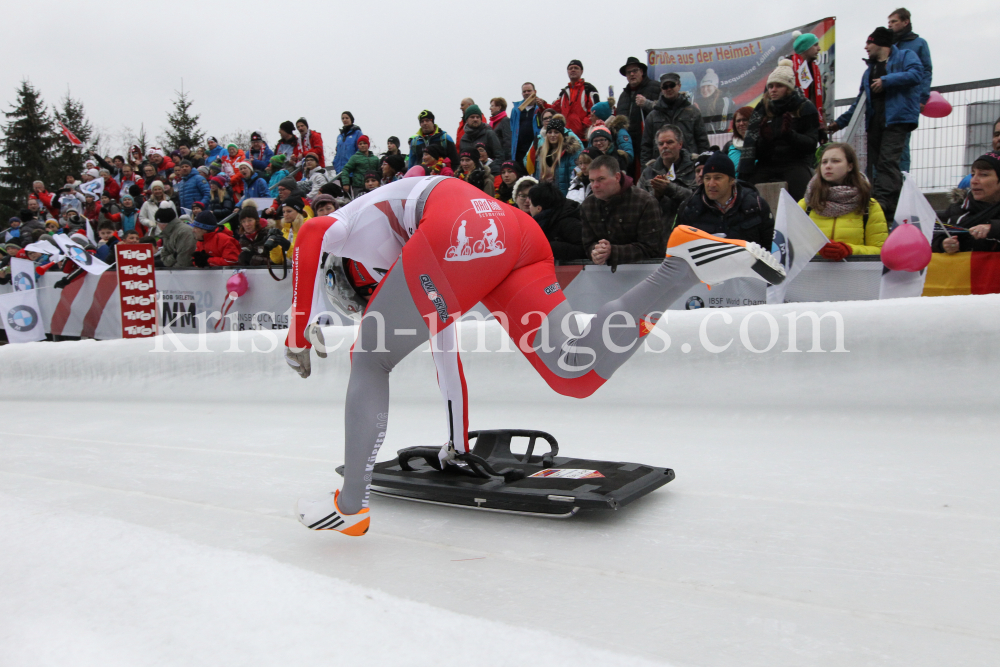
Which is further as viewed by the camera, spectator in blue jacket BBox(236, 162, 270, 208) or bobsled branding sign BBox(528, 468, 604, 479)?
spectator in blue jacket BBox(236, 162, 270, 208)

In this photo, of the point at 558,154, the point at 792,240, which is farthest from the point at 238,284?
the point at 792,240

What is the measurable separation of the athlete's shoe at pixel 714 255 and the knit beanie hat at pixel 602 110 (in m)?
5.11

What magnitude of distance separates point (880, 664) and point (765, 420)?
1.97m

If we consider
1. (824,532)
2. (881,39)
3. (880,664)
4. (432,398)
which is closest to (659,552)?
(824,532)

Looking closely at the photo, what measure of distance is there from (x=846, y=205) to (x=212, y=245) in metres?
6.36

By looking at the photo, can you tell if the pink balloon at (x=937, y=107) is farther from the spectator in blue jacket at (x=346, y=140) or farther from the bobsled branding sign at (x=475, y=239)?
the spectator in blue jacket at (x=346, y=140)

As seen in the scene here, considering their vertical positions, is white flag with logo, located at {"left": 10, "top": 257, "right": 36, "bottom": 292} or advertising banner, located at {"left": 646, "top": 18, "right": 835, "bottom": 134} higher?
advertising banner, located at {"left": 646, "top": 18, "right": 835, "bottom": 134}

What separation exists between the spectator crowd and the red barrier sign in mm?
926

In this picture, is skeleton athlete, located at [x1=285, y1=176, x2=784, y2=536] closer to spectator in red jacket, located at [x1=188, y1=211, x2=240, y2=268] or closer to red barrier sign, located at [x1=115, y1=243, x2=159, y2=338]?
red barrier sign, located at [x1=115, y1=243, x2=159, y2=338]

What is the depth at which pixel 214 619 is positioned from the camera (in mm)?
1360

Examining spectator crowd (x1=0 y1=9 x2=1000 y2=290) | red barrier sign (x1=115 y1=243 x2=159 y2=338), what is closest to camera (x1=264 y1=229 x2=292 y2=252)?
spectator crowd (x1=0 y1=9 x2=1000 y2=290)

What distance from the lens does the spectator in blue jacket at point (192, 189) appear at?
10250 millimetres

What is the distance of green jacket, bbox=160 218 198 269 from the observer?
798cm

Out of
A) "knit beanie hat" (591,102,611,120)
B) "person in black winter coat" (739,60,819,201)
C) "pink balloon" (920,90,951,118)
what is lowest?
"person in black winter coat" (739,60,819,201)
